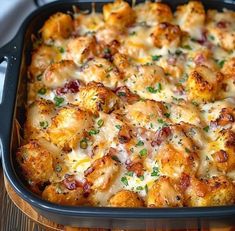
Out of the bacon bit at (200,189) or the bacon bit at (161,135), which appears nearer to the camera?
the bacon bit at (200,189)

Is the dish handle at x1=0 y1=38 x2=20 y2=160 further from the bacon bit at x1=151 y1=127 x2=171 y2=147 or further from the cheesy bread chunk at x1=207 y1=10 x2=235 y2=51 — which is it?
the cheesy bread chunk at x1=207 y1=10 x2=235 y2=51

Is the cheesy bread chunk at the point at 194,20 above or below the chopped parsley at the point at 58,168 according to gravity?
below

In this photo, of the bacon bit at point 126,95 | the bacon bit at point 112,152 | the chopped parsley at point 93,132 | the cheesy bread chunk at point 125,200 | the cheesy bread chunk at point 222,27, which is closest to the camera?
the cheesy bread chunk at point 125,200

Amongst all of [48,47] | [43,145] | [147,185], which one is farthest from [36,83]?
[147,185]

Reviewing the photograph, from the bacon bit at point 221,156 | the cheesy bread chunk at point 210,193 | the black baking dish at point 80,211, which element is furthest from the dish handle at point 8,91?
the bacon bit at point 221,156

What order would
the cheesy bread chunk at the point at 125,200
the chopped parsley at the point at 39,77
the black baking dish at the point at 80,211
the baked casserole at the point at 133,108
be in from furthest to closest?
the chopped parsley at the point at 39,77 → the baked casserole at the point at 133,108 → the cheesy bread chunk at the point at 125,200 → the black baking dish at the point at 80,211

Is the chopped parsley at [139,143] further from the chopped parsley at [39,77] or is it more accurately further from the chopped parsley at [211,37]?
the chopped parsley at [211,37]

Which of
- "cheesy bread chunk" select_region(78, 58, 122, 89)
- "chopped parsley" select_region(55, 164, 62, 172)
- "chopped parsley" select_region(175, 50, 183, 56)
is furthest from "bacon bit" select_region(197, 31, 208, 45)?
"chopped parsley" select_region(55, 164, 62, 172)
